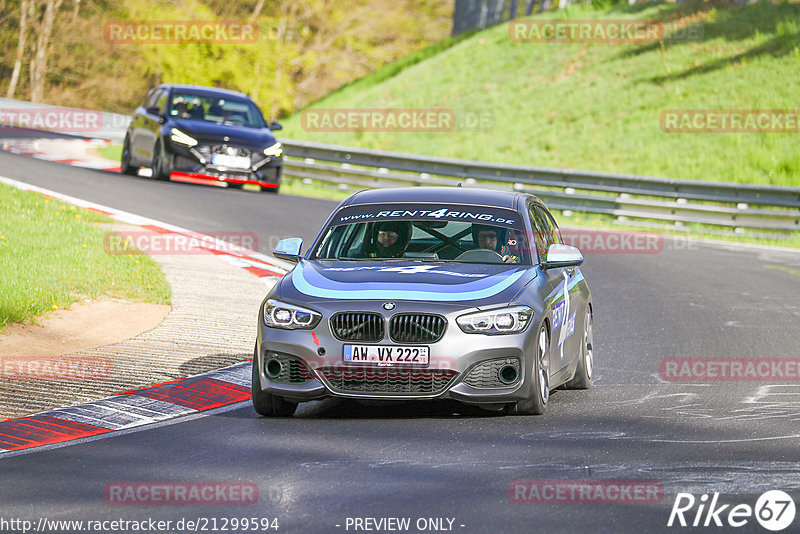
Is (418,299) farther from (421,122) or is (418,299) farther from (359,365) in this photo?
(421,122)

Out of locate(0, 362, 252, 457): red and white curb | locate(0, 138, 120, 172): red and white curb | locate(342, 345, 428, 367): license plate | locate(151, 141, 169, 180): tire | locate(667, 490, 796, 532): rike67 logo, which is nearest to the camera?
locate(667, 490, 796, 532): rike67 logo

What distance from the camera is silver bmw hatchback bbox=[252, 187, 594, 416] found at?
7891 mm

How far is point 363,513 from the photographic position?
5.79 metres

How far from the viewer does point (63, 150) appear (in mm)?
31484

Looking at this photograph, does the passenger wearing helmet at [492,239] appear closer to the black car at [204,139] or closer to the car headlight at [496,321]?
the car headlight at [496,321]

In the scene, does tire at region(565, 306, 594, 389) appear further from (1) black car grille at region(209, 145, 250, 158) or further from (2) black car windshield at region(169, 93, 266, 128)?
(2) black car windshield at region(169, 93, 266, 128)

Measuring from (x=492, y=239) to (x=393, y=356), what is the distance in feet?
5.29

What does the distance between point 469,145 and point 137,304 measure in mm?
24782

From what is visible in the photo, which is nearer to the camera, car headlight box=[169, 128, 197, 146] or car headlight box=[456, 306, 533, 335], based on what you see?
car headlight box=[456, 306, 533, 335]

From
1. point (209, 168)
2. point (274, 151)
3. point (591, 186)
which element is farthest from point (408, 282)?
point (591, 186)

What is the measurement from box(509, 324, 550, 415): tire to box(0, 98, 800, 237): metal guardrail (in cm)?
1610

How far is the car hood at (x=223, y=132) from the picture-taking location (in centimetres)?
2300

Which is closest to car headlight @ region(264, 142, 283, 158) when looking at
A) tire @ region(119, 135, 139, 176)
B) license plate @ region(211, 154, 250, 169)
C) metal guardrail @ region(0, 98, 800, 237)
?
license plate @ region(211, 154, 250, 169)

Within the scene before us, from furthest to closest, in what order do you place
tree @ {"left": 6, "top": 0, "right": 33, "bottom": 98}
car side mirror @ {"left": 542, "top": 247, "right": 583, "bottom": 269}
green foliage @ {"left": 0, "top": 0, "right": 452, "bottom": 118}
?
1. tree @ {"left": 6, "top": 0, "right": 33, "bottom": 98}
2. green foliage @ {"left": 0, "top": 0, "right": 452, "bottom": 118}
3. car side mirror @ {"left": 542, "top": 247, "right": 583, "bottom": 269}
